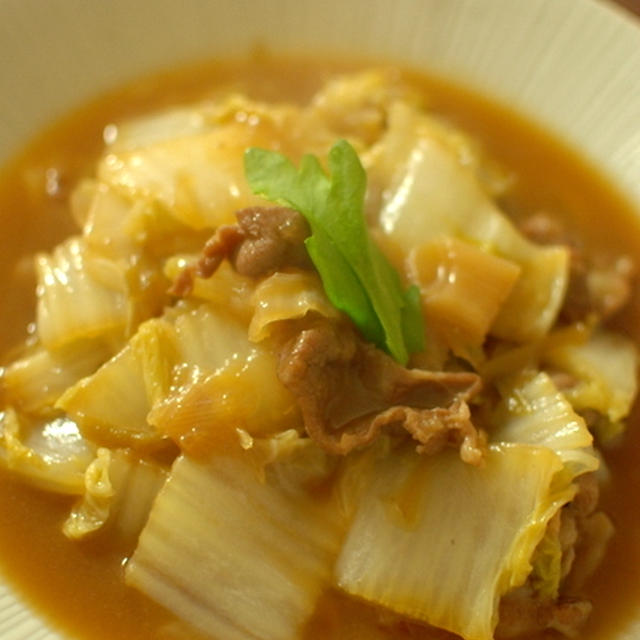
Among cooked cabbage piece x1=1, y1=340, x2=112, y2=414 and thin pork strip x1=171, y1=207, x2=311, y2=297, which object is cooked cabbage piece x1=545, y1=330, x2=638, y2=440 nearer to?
thin pork strip x1=171, y1=207, x2=311, y2=297

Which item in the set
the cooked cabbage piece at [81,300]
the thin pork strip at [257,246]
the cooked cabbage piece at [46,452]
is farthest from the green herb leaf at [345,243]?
the cooked cabbage piece at [46,452]

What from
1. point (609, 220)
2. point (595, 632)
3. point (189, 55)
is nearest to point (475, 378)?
point (595, 632)

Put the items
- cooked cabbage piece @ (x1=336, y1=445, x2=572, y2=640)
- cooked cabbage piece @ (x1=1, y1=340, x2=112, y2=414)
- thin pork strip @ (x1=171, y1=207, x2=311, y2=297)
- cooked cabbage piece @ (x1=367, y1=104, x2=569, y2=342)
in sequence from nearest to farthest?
1. cooked cabbage piece @ (x1=336, y1=445, x2=572, y2=640)
2. thin pork strip @ (x1=171, y1=207, x2=311, y2=297)
3. cooked cabbage piece @ (x1=1, y1=340, x2=112, y2=414)
4. cooked cabbage piece @ (x1=367, y1=104, x2=569, y2=342)

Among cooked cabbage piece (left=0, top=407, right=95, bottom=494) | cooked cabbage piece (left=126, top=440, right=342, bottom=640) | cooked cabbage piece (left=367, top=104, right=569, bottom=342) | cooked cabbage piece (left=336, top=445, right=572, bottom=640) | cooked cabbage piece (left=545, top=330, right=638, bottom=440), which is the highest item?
cooked cabbage piece (left=367, top=104, right=569, bottom=342)

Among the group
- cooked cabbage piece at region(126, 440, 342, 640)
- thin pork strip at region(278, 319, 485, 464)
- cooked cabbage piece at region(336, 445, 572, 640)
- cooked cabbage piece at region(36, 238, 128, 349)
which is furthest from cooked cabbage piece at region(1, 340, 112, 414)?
cooked cabbage piece at region(336, 445, 572, 640)

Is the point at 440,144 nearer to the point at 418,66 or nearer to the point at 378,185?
the point at 378,185

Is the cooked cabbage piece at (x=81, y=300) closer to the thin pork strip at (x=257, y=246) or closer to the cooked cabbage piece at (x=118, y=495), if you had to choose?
the thin pork strip at (x=257, y=246)
